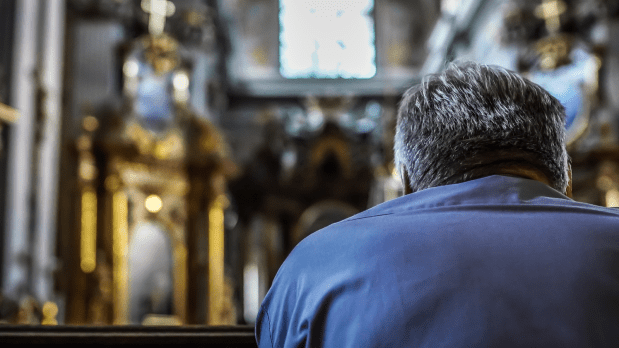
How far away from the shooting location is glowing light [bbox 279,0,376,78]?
585 inches

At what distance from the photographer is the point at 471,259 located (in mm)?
929

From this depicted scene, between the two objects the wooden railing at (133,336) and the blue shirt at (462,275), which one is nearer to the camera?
Result: the blue shirt at (462,275)

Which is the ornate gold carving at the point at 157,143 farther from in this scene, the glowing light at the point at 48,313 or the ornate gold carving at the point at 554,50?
the ornate gold carving at the point at 554,50

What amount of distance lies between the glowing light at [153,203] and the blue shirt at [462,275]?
7.86m

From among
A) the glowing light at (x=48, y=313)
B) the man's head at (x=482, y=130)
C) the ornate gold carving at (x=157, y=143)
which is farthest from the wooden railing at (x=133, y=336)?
the ornate gold carving at (x=157, y=143)

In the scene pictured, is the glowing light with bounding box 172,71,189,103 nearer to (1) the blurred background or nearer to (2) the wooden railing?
(1) the blurred background

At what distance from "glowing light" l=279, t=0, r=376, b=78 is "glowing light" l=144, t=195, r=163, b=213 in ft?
21.3

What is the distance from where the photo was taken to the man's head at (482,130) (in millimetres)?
1105

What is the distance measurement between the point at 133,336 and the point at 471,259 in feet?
2.71

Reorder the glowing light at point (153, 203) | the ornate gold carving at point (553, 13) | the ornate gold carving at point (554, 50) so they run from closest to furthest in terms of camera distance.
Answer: the glowing light at point (153, 203)
the ornate gold carving at point (554, 50)
the ornate gold carving at point (553, 13)

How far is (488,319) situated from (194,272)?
8410 mm

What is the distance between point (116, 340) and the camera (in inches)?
56.0

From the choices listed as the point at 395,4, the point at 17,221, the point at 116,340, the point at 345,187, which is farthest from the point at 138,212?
the point at 395,4

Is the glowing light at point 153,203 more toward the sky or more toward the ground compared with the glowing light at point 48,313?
more toward the sky
